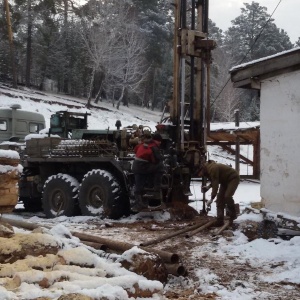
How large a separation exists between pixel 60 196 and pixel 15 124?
355cm

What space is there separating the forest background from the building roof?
112 feet

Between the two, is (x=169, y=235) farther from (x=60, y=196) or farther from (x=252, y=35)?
(x=252, y=35)

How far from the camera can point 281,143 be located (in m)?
8.18

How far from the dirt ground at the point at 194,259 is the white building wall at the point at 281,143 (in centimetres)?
122

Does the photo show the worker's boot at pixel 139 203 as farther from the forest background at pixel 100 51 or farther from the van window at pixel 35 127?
the forest background at pixel 100 51

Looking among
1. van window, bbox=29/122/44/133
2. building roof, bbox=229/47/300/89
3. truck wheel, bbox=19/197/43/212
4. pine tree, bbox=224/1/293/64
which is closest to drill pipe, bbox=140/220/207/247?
building roof, bbox=229/47/300/89

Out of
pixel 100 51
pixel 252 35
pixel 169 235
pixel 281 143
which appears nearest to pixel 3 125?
pixel 169 235

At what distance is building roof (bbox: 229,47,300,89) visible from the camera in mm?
7887

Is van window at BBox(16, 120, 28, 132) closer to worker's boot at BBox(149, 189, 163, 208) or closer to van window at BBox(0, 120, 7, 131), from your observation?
van window at BBox(0, 120, 7, 131)

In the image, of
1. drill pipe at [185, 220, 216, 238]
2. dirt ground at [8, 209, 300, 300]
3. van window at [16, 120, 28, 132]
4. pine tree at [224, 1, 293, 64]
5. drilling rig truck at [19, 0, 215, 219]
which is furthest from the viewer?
pine tree at [224, 1, 293, 64]

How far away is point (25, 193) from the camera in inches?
523

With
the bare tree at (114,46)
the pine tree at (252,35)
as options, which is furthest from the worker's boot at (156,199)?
Answer: the pine tree at (252,35)

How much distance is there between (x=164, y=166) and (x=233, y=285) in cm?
504

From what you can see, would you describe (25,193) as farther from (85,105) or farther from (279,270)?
(85,105)
